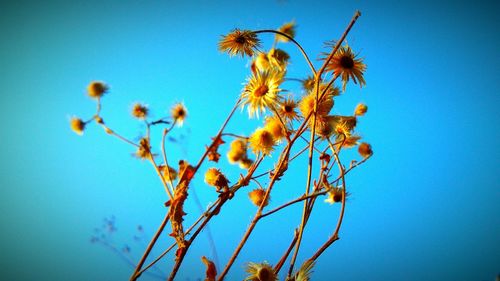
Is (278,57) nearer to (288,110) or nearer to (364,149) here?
(288,110)

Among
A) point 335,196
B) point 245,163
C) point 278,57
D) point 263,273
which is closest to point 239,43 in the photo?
point 278,57

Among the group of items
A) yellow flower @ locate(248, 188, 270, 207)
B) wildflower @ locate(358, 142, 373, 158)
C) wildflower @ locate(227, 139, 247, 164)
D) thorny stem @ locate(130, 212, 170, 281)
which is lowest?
thorny stem @ locate(130, 212, 170, 281)

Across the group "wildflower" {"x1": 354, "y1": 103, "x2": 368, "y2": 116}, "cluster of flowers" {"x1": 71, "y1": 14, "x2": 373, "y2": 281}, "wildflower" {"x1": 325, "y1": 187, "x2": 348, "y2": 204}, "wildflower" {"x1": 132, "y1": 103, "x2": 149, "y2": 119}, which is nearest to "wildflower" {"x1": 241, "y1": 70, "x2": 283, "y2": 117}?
"cluster of flowers" {"x1": 71, "y1": 14, "x2": 373, "y2": 281}

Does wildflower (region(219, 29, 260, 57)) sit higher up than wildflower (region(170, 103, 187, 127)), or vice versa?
wildflower (region(219, 29, 260, 57))

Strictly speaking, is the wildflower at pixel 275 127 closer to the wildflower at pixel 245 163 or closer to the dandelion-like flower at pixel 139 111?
the wildflower at pixel 245 163

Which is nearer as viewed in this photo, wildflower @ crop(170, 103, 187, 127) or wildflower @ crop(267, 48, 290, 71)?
wildflower @ crop(267, 48, 290, 71)

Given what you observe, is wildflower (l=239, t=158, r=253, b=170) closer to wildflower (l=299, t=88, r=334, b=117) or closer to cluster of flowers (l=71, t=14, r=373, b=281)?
cluster of flowers (l=71, t=14, r=373, b=281)

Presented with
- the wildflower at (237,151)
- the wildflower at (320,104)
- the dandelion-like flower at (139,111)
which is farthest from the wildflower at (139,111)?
the wildflower at (320,104)
